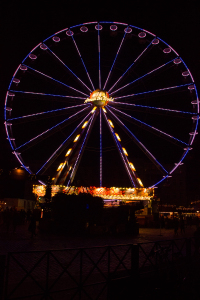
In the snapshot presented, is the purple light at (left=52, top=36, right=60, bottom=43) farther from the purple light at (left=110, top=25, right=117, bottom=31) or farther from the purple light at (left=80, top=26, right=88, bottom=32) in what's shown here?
the purple light at (left=110, top=25, right=117, bottom=31)

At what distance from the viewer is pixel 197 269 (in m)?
7.12

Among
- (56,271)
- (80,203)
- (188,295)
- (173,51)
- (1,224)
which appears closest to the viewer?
(188,295)

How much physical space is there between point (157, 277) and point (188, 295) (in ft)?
3.35

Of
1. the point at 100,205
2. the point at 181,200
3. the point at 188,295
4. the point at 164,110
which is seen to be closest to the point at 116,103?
the point at 164,110

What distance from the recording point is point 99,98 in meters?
24.3

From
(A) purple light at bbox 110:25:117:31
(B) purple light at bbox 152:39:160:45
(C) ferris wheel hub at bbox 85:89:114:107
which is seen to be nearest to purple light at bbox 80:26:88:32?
(A) purple light at bbox 110:25:117:31

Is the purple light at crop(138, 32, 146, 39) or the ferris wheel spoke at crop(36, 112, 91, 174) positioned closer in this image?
the purple light at crop(138, 32, 146, 39)

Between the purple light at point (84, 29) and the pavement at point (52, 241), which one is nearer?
the pavement at point (52, 241)

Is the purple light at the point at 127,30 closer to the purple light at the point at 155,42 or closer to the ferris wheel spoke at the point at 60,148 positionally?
the purple light at the point at 155,42

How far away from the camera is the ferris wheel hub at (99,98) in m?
24.3

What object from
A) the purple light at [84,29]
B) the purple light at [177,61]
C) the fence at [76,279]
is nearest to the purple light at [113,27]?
the purple light at [84,29]

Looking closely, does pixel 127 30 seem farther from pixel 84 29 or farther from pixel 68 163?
pixel 68 163

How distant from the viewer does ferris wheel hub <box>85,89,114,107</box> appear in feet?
79.8

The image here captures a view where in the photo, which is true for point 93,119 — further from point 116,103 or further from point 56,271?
point 56,271
